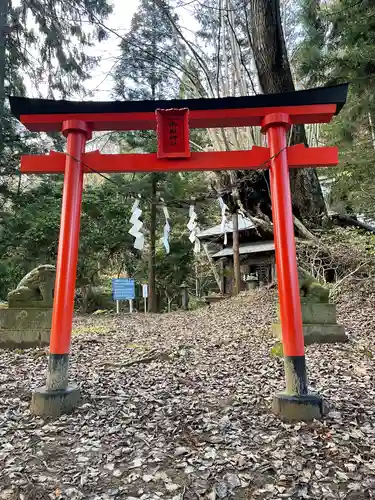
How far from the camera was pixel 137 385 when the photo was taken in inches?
143

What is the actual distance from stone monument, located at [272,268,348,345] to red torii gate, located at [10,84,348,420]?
2189 mm

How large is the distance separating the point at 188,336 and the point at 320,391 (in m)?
3.19

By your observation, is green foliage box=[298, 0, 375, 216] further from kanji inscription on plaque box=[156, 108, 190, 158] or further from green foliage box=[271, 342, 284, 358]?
green foliage box=[271, 342, 284, 358]

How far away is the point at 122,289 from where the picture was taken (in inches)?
427

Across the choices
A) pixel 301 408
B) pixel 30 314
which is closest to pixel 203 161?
pixel 301 408

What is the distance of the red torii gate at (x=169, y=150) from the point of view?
314 cm

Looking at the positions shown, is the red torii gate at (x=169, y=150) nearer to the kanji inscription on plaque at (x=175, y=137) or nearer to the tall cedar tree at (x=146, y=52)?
the kanji inscription on plaque at (x=175, y=137)

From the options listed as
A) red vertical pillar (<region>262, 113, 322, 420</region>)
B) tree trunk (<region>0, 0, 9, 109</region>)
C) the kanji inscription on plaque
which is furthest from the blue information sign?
red vertical pillar (<region>262, 113, 322, 420</region>)

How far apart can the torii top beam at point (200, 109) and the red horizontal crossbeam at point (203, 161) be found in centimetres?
32

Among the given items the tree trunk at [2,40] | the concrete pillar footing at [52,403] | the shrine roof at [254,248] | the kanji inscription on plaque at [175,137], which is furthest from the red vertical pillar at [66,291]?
the shrine roof at [254,248]

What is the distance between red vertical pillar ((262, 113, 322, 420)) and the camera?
2773mm

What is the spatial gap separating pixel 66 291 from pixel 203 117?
6.66 ft

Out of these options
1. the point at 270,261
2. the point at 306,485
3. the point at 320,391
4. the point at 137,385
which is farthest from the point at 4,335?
the point at 270,261

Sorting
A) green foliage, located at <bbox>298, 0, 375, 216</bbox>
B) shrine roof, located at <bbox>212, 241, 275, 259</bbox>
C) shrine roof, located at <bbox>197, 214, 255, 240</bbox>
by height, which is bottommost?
shrine roof, located at <bbox>212, 241, 275, 259</bbox>
